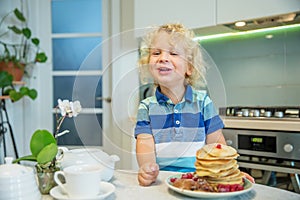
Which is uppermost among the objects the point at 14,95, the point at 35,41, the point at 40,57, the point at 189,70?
the point at 35,41

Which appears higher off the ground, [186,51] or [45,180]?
[186,51]

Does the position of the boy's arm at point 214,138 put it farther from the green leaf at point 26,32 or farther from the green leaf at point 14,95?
the green leaf at point 26,32

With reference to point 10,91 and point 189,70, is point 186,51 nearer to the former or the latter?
point 189,70

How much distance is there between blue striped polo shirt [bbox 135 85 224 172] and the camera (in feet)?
3.24

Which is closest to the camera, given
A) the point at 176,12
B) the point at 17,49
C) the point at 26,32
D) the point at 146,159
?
the point at 146,159

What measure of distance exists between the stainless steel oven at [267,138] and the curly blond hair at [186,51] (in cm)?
38

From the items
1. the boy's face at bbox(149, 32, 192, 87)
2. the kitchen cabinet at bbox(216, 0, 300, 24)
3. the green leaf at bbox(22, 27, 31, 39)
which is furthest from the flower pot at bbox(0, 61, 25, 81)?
the boy's face at bbox(149, 32, 192, 87)

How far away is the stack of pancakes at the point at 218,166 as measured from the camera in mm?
729

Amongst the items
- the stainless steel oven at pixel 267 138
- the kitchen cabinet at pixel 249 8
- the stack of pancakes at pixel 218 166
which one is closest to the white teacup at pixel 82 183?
the stack of pancakes at pixel 218 166

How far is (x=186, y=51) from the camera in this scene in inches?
38.7

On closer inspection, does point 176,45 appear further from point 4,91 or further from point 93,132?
point 4,91

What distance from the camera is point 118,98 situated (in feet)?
3.98

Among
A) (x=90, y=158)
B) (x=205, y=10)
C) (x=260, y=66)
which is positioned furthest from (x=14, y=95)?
(x=90, y=158)

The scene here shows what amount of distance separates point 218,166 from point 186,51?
40cm
